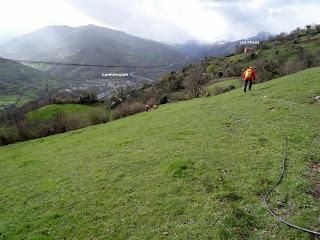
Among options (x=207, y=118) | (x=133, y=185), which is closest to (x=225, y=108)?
(x=207, y=118)

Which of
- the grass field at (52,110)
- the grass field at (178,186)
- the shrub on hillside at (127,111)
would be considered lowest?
the grass field at (52,110)

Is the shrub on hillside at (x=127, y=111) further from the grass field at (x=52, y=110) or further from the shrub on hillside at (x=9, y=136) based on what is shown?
the grass field at (x=52, y=110)

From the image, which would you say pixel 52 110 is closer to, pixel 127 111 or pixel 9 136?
pixel 9 136

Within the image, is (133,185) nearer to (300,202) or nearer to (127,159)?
(127,159)

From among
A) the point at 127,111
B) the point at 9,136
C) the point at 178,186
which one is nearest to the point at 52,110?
the point at 9,136

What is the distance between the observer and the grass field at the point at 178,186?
1399 cm

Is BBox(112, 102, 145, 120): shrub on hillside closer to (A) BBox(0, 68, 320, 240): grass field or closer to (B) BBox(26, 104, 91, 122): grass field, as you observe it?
(B) BBox(26, 104, 91, 122): grass field

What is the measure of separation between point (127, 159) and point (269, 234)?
1276 centimetres

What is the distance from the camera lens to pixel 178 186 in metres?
17.5

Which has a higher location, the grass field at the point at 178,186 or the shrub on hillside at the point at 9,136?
the grass field at the point at 178,186

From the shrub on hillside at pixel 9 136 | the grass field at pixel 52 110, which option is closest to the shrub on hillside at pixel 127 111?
the shrub on hillside at pixel 9 136

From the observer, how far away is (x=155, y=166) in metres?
21.1

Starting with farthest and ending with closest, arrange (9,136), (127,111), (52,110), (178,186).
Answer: (52,110) < (127,111) < (9,136) < (178,186)

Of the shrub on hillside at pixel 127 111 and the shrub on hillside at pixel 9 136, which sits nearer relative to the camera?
the shrub on hillside at pixel 9 136
